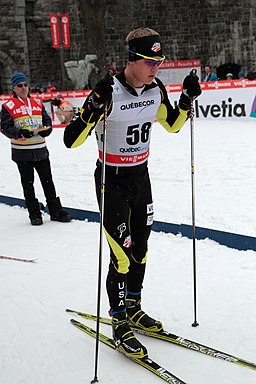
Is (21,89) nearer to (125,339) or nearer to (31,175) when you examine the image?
(31,175)

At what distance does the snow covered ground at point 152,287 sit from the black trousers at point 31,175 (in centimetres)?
45

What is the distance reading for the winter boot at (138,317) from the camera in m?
3.71

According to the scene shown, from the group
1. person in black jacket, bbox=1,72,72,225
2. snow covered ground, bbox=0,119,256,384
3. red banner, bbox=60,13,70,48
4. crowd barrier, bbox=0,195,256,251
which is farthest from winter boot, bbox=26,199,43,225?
red banner, bbox=60,13,70,48

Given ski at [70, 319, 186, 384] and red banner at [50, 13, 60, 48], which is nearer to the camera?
ski at [70, 319, 186, 384]

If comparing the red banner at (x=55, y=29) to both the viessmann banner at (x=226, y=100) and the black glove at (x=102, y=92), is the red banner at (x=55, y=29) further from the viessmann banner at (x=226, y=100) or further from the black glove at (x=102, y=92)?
the black glove at (x=102, y=92)

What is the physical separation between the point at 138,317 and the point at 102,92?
1.61m

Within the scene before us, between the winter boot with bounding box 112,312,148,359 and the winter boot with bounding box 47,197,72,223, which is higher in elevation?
the winter boot with bounding box 112,312,148,359

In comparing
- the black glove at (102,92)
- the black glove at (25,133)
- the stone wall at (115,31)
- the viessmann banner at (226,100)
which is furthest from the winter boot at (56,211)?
the stone wall at (115,31)

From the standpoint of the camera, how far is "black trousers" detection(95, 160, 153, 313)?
11.4ft

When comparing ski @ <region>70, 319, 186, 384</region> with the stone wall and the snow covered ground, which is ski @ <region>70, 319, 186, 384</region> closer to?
the snow covered ground

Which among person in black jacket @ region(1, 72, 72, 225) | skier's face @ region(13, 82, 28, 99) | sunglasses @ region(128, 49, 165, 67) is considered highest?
sunglasses @ region(128, 49, 165, 67)

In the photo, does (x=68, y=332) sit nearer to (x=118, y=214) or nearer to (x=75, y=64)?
(x=118, y=214)

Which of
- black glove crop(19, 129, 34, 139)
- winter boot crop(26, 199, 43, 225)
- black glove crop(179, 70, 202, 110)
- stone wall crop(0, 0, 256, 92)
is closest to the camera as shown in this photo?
black glove crop(179, 70, 202, 110)

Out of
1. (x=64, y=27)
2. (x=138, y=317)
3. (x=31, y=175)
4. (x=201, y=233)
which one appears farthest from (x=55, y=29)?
(x=138, y=317)
